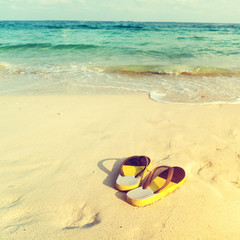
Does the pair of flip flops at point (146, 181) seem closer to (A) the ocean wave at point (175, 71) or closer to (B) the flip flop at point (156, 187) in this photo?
(B) the flip flop at point (156, 187)

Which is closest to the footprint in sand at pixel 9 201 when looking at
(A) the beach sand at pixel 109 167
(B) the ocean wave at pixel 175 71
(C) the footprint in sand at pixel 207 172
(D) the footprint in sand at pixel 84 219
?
(A) the beach sand at pixel 109 167

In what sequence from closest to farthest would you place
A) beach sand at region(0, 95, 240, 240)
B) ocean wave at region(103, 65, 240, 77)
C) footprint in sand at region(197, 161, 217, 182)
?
beach sand at region(0, 95, 240, 240) < footprint in sand at region(197, 161, 217, 182) < ocean wave at region(103, 65, 240, 77)

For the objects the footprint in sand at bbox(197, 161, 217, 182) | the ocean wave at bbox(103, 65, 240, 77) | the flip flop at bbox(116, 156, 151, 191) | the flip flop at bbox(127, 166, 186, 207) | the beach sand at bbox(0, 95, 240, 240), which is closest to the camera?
the beach sand at bbox(0, 95, 240, 240)

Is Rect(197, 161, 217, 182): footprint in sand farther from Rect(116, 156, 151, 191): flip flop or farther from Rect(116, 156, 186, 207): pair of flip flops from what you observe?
Rect(116, 156, 151, 191): flip flop

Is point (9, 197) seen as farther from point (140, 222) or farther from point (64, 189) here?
point (140, 222)

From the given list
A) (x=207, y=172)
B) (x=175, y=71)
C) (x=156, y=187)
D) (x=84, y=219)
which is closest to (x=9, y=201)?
(x=84, y=219)

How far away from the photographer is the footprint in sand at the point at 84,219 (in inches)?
69.6

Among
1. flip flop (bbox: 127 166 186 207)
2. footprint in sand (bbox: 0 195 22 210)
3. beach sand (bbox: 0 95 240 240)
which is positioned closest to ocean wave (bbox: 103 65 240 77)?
beach sand (bbox: 0 95 240 240)

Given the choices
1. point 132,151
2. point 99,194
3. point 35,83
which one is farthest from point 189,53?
point 99,194

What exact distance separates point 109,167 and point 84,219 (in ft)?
2.50

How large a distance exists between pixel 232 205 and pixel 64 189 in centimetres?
155

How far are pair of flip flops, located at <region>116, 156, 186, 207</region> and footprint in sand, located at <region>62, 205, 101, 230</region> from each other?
33 cm

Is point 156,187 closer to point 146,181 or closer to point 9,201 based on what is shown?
point 146,181

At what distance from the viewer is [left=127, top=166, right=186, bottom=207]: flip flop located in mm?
1953
